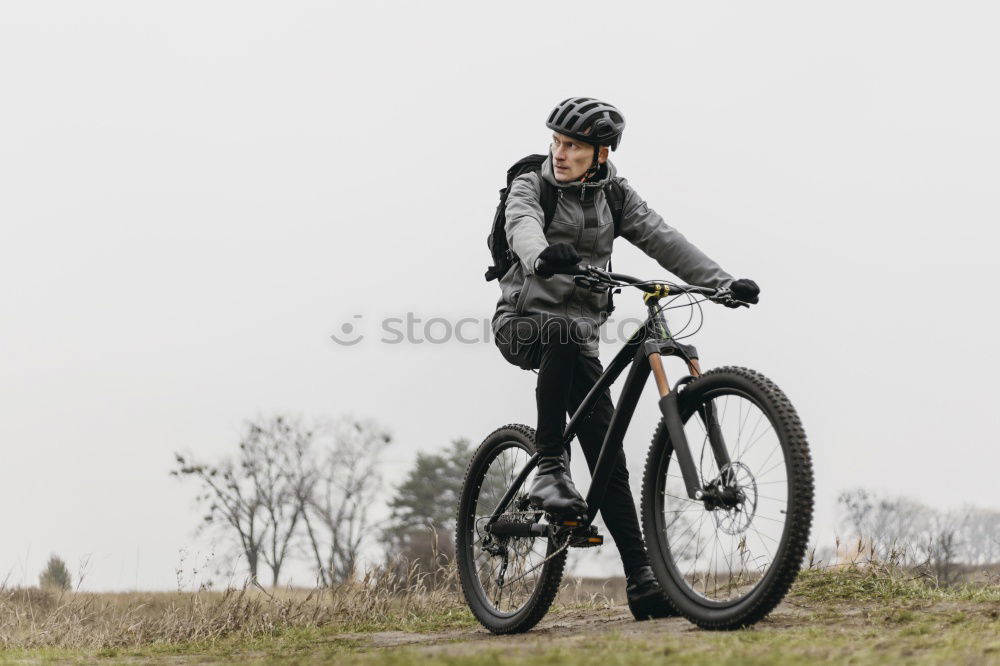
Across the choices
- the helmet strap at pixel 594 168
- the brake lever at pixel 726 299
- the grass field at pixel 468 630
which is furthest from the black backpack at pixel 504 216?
the grass field at pixel 468 630

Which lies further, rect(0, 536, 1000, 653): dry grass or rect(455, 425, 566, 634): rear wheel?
rect(0, 536, 1000, 653): dry grass

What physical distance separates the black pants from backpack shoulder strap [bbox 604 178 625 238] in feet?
2.08

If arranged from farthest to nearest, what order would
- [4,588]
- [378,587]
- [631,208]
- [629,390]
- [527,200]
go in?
[4,588]
[378,587]
[631,208]
[527,200]
[629,390]

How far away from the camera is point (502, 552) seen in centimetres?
519

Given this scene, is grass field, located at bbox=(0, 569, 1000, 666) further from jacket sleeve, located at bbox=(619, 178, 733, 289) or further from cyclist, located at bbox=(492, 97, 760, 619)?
jacket sleeve, located at bbox=(619, 178, 733, 289)

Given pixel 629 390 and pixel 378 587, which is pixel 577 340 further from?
pixel 378 587

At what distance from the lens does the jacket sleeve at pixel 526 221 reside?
4.26m

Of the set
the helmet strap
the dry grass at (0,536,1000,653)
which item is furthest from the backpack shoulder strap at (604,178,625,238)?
the dry grass at (0,536,1000,653)

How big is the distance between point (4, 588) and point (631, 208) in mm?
5121

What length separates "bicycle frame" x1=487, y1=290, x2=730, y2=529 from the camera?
385cm

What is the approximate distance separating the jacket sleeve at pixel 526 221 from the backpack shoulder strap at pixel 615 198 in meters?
0.39

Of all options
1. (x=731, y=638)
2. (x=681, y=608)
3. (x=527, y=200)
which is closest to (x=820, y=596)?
(x=681, y=608)

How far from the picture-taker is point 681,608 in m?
3.91

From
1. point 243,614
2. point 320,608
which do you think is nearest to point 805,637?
point 320,608
